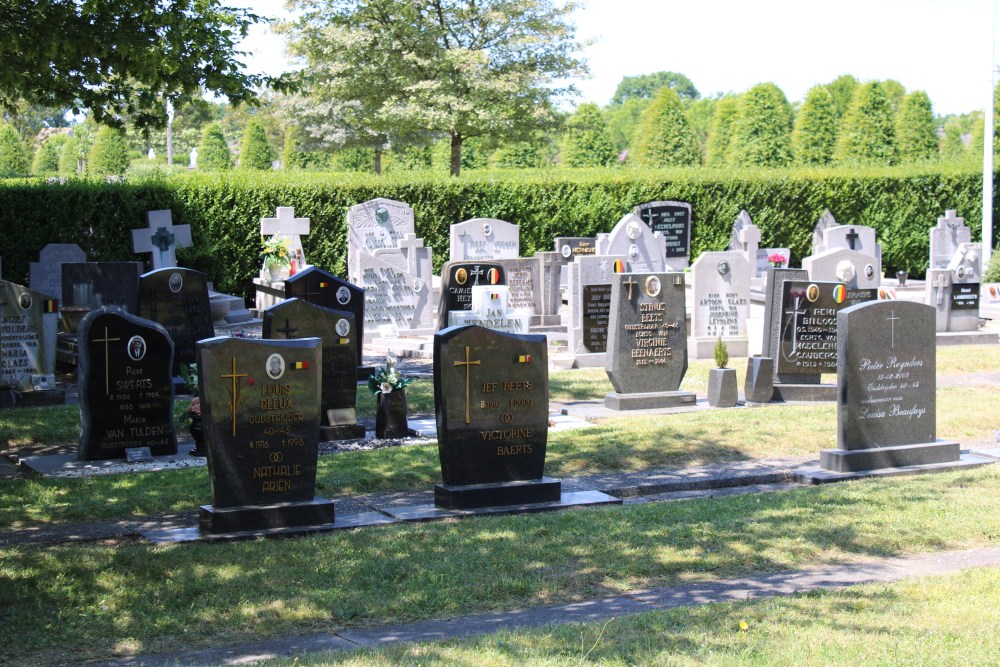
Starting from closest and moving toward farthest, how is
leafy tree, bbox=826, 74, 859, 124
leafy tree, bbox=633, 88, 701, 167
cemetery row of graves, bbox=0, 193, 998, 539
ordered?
1. cemetery row of graves, bbox=0, 193, 998, 539
2. leafy tree, bbox=633, 88, 701, 167
3. leafy tree, bbox=826, 74, 859, 124

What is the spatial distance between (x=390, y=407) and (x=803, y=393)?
5.34m

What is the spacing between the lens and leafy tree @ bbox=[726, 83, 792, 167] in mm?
41125

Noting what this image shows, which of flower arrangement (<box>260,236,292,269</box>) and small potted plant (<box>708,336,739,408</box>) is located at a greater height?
flower arrangement (<box>260,236,292,269</box>)

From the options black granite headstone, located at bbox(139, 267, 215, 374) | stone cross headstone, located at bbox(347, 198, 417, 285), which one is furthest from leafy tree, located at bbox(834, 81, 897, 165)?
black granite headstone, located at bbox(139, 267, 215, 374)

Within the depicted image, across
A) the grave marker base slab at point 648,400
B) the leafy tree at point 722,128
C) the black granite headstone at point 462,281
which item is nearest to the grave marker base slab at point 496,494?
the grave marker base slab at point 648,400

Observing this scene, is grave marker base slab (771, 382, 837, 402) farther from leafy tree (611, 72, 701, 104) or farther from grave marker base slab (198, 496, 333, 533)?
leafy tree (611, 72, 701, 104)

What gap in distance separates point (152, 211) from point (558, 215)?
9.46 meters

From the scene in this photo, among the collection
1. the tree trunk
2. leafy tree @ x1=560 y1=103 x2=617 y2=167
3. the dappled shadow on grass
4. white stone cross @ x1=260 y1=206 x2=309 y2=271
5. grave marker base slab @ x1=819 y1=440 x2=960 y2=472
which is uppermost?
leafy tree @ x1=560 y1=103 x2=617 y2=167

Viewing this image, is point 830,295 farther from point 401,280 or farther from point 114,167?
point 114,167

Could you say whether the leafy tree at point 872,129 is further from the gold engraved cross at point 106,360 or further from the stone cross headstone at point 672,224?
the gold engraved cross at point 106,360

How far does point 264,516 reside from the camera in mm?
8148

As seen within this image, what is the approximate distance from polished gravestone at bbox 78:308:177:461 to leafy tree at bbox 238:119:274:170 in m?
41.4

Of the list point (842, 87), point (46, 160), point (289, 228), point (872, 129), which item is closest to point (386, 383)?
point (289, 228)

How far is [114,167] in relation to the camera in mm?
47594
